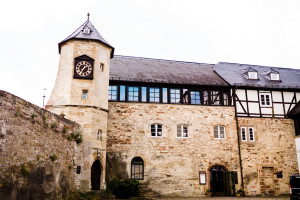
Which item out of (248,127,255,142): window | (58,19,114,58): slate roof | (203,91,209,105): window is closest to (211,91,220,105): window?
(203,91,209,105): window

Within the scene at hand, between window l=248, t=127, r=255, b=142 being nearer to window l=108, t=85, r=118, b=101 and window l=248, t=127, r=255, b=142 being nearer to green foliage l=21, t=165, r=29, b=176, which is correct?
window l=108, t=85, r=118, b=101

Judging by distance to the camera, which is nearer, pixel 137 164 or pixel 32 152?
pixel 32 152

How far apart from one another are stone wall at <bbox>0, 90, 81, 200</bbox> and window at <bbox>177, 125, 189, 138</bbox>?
26.0 feet

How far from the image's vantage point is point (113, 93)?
1897 cm

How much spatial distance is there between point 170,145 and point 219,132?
3.49m

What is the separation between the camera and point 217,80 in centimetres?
2122

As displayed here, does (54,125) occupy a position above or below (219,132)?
below

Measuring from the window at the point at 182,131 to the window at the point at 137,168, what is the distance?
2976mm

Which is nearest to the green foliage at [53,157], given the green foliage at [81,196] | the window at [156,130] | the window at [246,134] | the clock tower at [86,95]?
the green foliage at [81,196]

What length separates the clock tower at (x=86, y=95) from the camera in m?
15.4

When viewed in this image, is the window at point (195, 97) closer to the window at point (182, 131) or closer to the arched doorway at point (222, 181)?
the window at point (182, 131)

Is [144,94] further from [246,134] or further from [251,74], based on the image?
[251,74]

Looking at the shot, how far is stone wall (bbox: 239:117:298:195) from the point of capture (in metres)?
19.5

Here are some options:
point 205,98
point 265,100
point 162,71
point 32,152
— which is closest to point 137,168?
point 205,98
